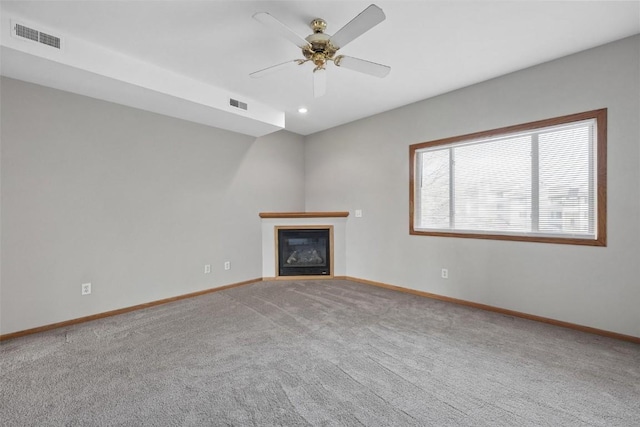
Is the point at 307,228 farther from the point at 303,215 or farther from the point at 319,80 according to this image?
the point at 319,80

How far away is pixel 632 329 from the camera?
2.52m

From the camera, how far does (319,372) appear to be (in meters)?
2.07

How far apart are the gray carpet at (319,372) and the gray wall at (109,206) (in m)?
0.46

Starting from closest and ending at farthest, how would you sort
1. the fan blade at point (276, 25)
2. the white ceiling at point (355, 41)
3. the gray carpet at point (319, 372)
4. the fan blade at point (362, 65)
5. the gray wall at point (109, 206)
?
the gray carpet at point (319, 372), the fan blade at point (276, 25), the white ceiling at point (355, 41), the fan blade at point (362, 65), the gray wall at point (109, 206)

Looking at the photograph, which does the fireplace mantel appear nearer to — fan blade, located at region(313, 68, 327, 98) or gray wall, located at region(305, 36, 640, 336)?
gray wall, located at region(305, 36, 640, 336)

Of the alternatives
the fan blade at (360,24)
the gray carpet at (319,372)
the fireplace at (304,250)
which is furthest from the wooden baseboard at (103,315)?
the fan blade at (360,24)

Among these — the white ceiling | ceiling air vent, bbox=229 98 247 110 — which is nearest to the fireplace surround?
ceiling air vent, bbox=229 98 247 110

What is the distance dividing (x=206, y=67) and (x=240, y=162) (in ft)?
5.85

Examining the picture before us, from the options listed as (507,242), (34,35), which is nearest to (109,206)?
(34,35)

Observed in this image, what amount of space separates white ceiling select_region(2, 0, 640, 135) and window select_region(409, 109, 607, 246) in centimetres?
74

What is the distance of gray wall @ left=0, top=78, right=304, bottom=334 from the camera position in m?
2.70

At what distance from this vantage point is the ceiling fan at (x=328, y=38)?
1.82 meters

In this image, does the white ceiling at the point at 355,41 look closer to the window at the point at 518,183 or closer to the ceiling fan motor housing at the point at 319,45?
the ceiling fan motor housing at the point at 319,45

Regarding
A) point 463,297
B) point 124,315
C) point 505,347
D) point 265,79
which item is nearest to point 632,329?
point 505,347
